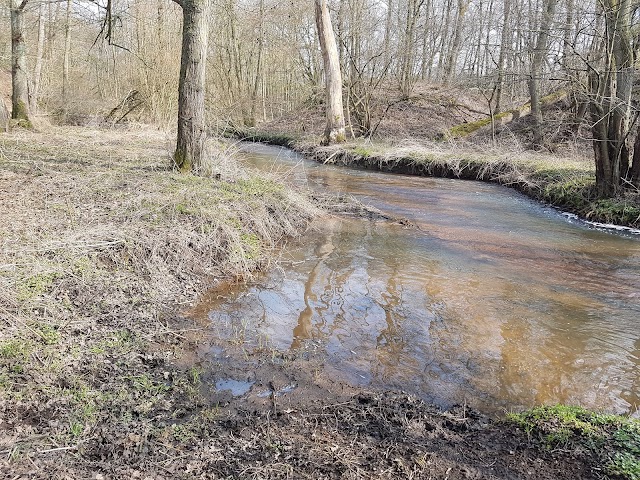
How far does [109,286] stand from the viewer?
424 cm

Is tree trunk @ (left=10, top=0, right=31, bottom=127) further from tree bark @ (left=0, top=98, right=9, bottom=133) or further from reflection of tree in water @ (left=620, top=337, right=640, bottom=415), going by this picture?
reflection of tree in water @ (left=620, top=337, right=640, bottom=415)

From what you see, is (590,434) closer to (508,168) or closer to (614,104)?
(614,104)

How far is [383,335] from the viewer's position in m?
4.28

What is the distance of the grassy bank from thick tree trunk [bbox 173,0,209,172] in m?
7.28

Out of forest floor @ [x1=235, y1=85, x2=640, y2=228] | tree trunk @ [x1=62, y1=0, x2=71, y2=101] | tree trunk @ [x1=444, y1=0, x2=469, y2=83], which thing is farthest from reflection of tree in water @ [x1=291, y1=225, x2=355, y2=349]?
tree trunk @ [x1=444, y1=0, x2=469, y2=83]

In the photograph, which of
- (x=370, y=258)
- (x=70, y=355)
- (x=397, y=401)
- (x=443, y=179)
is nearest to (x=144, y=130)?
(x=443, y=179)

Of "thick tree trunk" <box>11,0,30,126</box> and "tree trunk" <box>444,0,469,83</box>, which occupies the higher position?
"tree trunk" <box>444,0,469,83</box>

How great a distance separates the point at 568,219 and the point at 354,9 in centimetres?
1432

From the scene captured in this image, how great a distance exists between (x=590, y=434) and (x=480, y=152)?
13.4 meters

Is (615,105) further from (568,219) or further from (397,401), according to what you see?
(397,401)

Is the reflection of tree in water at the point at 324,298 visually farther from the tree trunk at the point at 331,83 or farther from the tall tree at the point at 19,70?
the tree trunk at the point at 331,83

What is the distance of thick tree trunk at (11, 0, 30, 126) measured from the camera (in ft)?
40.5

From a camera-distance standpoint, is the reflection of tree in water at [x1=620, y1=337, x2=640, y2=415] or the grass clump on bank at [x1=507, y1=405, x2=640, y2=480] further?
the reflection of tree in water at [x1=620, y1=337, x2=640, y2=415]

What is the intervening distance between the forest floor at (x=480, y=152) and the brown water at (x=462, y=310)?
1.94 meters
